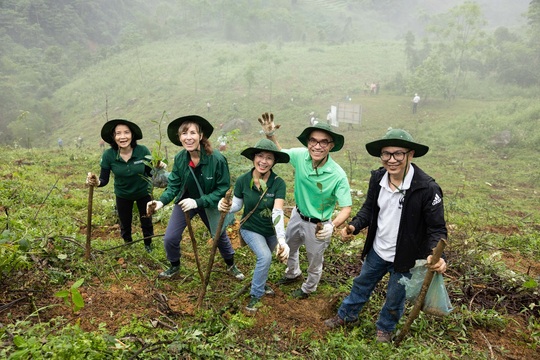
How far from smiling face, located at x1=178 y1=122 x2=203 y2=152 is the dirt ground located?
1.33 meters

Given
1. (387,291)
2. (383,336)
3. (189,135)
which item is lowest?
(383,336)

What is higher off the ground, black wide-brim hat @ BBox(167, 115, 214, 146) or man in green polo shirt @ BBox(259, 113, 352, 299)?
black wide-brim hat @ BBox(167, 115, 214, 146)

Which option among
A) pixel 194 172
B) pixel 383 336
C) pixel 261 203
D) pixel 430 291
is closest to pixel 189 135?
pixel 194 172

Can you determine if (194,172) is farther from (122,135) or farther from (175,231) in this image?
(122,135)

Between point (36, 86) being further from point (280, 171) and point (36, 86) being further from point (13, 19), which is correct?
point (280, 171)

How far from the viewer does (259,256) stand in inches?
A: 126

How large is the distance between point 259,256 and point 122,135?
185cm

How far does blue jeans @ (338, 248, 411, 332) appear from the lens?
114 inches

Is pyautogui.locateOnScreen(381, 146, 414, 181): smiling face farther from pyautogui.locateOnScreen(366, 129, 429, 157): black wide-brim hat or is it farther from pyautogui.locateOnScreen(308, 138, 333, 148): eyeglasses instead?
pyautogui.locateOnScreen(308, 138, 333, 148): eyeglasses

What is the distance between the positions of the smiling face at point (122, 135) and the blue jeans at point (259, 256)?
151cm

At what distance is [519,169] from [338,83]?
17.7m

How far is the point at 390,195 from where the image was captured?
2.75 meters

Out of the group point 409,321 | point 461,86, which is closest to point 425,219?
point 409,321

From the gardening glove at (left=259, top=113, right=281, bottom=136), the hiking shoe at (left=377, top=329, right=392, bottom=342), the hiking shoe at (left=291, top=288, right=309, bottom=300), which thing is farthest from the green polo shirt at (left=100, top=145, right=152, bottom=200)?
the hiking shoe at (left=377, top=329, right=392, bottom=342)
